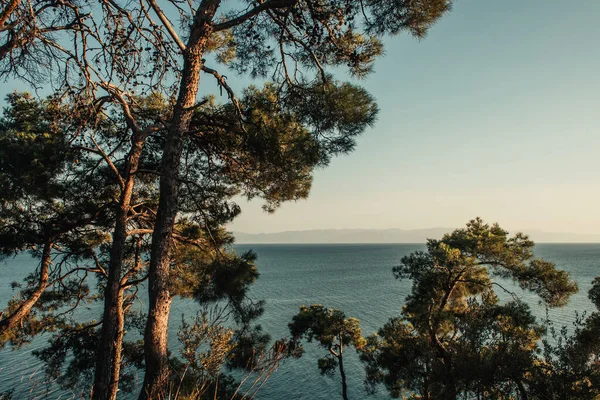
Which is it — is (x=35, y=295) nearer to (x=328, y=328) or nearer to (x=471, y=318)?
(x=471, y=318)

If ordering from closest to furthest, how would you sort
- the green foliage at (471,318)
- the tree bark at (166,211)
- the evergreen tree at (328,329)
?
the tree bark at (166,211) → the green foliage at (471,318) → the evergreen tree at (328,329)

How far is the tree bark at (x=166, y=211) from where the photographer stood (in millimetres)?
4832

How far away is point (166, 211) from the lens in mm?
5082

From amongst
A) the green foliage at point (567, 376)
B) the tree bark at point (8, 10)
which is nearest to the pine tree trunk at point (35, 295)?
the tree bark at point (8, 10)

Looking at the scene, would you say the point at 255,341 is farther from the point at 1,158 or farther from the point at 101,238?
the point at 1,158

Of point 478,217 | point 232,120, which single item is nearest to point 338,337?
point 478,217

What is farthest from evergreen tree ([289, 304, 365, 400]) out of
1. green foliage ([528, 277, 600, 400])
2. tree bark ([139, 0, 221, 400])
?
tree bark ([139, 0, 221, 400])

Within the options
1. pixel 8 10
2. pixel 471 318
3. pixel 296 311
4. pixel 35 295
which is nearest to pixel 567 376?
pixel 471 318

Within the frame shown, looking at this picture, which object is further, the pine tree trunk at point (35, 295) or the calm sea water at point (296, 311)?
the calm sea water at point (296, 311)

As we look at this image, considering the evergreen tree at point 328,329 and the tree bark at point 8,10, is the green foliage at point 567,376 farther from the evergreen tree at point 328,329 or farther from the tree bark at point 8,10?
the evergreen tree at point 328,329

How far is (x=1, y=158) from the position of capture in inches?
282

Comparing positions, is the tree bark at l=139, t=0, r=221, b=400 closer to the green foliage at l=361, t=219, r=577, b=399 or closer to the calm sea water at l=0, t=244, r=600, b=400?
the calm sea water at l=0, t=244, r=600, b=400

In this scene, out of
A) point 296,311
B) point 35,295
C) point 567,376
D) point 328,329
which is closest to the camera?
point 567,376

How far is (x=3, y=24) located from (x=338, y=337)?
18.8 m
